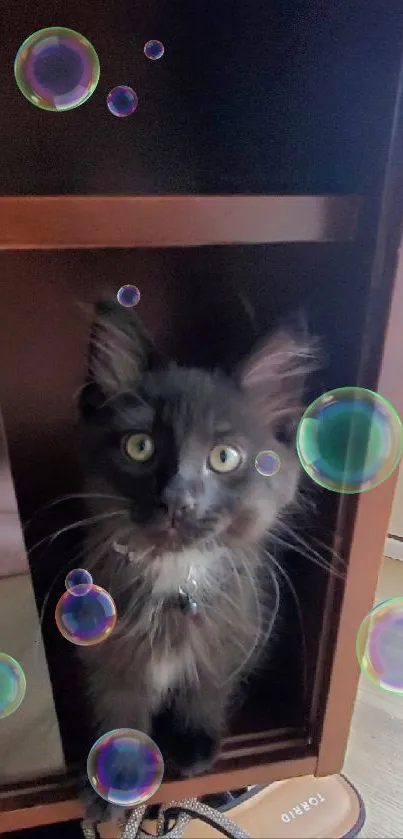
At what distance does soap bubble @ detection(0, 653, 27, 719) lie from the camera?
2.51ft

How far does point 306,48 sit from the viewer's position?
708 millimetres

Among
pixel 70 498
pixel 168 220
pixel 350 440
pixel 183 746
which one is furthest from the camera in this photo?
pixel 70 498

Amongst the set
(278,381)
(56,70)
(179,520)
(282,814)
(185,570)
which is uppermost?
(56,70)

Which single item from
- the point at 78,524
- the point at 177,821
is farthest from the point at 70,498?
the point at 177,821

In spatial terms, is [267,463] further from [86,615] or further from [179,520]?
[86,615]

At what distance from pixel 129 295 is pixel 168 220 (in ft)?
1.03

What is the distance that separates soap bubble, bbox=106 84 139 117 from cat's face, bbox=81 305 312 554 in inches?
8.3

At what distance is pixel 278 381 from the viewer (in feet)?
2.50

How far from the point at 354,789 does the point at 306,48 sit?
0.88 meters

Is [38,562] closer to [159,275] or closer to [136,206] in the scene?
[159,275]

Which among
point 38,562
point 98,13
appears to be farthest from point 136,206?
point 38,562

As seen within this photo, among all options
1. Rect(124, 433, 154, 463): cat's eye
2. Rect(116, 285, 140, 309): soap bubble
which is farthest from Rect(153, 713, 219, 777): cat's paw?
Rect(116, 285, 140, 309): soap bubble

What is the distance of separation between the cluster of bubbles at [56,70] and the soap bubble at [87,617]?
1.60 feet

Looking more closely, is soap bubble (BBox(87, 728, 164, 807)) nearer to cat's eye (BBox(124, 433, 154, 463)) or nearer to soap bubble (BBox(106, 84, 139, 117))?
cat's eye (BBox(124, 433, 154, 463))
